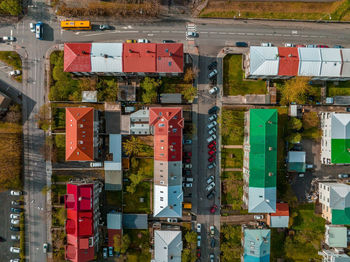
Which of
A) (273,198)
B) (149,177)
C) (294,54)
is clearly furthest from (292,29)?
(149,177)

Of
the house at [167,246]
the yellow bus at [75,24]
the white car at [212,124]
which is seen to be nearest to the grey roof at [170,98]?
the white car at [212,124]

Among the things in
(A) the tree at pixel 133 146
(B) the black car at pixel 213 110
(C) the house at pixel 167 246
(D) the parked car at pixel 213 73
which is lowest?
(C) the house at pixel 167 246

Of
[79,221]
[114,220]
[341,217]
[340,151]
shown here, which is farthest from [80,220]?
[340,151]

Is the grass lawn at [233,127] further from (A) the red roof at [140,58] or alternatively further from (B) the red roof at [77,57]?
(B) the red roof at [77,57]

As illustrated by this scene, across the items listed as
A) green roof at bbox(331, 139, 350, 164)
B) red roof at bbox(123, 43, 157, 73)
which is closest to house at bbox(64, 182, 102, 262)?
red roof at bbox(123, 43, 157, 73)

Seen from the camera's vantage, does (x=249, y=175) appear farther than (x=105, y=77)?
No

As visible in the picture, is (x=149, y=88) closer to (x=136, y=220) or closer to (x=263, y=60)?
(x=263, y=60)

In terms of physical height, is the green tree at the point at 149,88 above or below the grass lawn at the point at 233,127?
above

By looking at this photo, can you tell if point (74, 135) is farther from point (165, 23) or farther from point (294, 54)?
point (294, 54)
